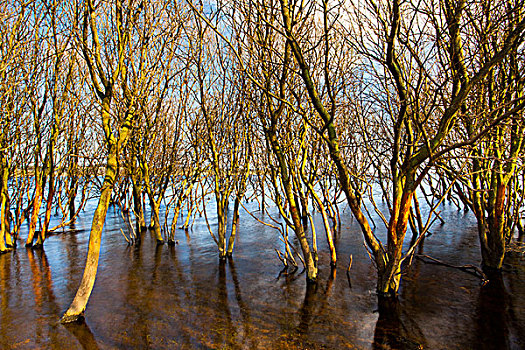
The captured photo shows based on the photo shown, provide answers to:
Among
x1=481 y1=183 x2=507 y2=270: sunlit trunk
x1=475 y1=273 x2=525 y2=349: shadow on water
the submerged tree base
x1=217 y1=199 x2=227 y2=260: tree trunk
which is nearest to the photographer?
x1=475 y1=273 x2=525 y2=349: shadow on water

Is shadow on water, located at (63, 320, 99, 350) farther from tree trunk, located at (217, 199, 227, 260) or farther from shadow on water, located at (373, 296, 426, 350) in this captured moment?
shadow on water, located at (373, 296, 426, 350)

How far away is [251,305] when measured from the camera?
538cm

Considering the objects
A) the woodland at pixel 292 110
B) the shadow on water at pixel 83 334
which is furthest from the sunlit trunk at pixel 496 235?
the shadow on water at pixel 83 334

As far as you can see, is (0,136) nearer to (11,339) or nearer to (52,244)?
(52,244)

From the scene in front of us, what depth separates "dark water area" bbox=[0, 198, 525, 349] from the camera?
427 cm

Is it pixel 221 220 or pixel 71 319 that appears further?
pixel 221 220

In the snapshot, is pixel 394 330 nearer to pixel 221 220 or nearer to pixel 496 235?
pixel 496 235

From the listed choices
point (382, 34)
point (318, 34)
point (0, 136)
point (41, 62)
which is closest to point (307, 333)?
point (382, 34)

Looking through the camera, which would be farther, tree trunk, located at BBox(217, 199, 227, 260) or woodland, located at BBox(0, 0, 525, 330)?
tree trunk, located at BBox(217, 199, 227, 260)

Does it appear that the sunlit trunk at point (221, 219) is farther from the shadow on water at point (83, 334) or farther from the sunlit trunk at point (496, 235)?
the sunlit trunk at point (496, 235)

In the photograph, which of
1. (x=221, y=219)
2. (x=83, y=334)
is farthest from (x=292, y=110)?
(x=83, y=334)

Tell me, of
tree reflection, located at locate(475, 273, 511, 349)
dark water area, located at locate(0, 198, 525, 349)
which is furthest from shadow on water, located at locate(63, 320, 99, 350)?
tree reflection, located at locate(475, 273, 511, 349)

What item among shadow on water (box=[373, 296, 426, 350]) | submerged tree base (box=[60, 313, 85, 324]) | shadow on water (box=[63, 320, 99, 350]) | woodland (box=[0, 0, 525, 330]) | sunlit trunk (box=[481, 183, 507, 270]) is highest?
woodland (box=[0, 0, 525, 330])

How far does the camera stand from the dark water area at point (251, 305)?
427cm
